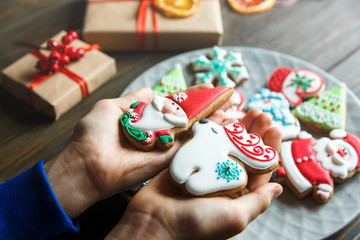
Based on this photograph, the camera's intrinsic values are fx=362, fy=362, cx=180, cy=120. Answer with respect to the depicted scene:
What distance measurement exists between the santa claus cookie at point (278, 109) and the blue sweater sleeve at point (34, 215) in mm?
828

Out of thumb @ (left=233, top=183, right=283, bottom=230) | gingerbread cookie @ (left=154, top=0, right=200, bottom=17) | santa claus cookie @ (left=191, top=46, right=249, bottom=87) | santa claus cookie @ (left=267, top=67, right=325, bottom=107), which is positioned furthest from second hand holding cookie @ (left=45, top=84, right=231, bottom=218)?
gingerbread cookie @ (left=154, top=0, right=200, bottom=17)

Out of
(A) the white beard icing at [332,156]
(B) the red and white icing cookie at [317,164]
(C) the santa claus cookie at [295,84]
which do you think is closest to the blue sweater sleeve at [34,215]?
(B) the red and white icing cookie at [317,164]

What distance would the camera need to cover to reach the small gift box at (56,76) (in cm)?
155

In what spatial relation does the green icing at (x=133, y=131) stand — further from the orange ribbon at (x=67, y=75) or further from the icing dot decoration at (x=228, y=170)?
the orange ribbon at (x=67, y=75)

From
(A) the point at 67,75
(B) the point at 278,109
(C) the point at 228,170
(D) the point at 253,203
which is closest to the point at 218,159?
(C) the point at 228,170

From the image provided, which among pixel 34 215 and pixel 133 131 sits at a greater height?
pixel 133 131

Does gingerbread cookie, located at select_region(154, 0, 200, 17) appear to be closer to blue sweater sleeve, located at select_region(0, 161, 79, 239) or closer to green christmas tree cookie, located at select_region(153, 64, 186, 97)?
green christmas tree cookie, located at select_region(153, 64, 186, 97)

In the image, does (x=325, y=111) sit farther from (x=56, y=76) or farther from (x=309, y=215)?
(x=56, y=76)

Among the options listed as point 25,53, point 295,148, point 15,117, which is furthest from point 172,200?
point 25,53

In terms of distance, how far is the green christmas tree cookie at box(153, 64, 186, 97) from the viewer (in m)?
1.54

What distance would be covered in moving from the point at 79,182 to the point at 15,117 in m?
0.68

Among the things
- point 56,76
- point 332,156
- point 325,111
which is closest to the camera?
point 332,156

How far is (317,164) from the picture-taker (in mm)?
1292

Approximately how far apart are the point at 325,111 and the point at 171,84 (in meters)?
0.64
